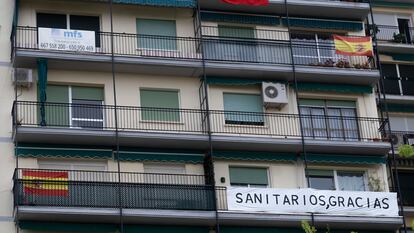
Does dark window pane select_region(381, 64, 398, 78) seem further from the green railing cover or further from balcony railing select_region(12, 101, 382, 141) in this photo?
the green railing cover

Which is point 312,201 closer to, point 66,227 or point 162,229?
point 162,229

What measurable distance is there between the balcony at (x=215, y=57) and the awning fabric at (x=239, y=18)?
14.8 inches

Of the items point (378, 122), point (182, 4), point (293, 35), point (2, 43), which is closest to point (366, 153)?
point (378, 122)

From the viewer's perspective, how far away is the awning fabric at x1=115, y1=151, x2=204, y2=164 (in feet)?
122

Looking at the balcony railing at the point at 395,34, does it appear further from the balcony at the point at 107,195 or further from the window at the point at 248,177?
the balcony at the point at 107,195

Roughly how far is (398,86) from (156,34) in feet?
35.8

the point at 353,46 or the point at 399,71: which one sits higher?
the point at 399,71

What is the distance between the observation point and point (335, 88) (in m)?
40.4

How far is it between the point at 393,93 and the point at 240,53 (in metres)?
7.74

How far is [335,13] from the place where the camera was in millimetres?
41688

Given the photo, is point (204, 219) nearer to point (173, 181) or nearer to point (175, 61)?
point (173, 181)

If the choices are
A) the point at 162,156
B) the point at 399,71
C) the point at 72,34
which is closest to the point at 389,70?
the point at 399,71

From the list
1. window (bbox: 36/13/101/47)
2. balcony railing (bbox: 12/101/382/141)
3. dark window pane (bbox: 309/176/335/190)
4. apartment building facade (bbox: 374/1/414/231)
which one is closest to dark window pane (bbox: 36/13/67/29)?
window (bbox: 36/13/101/47)

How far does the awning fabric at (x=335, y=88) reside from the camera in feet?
132
